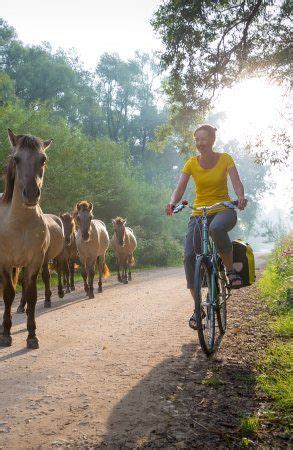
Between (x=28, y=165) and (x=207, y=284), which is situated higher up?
(x=28, y=165)

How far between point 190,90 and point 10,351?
1041cm

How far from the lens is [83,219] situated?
37.6 ft

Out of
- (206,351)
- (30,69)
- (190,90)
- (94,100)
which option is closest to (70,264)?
(190,90)

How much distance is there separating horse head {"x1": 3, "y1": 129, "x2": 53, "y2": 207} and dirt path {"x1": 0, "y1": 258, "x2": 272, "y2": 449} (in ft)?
6.45

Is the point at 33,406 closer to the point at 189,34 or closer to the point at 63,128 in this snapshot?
the point at 189,34

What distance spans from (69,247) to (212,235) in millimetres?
8335

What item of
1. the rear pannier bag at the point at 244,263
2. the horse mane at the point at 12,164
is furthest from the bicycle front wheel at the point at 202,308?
the horse mane at the point at 12,164

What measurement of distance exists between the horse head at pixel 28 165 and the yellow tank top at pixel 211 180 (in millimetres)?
1940

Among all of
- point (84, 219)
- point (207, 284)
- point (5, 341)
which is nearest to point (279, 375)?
point (207, 284)

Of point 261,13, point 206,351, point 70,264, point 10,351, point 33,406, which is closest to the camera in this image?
point 33,406

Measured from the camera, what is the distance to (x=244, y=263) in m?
5.22

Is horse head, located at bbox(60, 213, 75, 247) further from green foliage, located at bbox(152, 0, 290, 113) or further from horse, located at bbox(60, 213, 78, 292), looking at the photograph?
green foliage, located at bbox(152, 0, 290, 113)

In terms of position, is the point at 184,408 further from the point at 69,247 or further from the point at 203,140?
the point at 69,247

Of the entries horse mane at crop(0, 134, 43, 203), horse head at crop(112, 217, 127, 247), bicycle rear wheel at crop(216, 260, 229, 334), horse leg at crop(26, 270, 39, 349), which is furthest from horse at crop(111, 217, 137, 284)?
horse mane at crop(0, 134, 43, 203)
